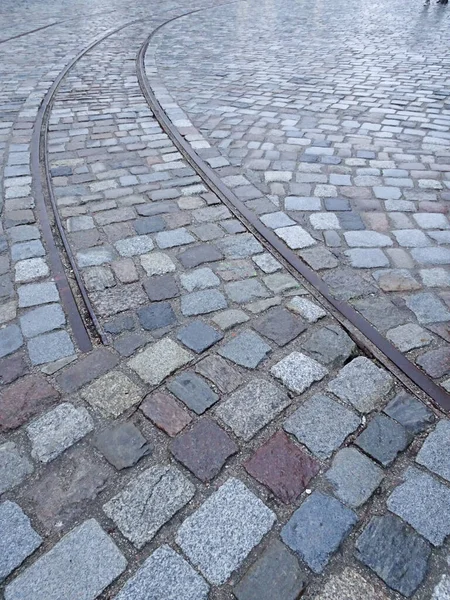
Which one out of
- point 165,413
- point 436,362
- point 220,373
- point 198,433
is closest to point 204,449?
point 198,433

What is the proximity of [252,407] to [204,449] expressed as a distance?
0.32 meters

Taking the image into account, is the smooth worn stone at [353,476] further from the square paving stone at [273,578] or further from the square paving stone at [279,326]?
the square paving stone at [279,326]

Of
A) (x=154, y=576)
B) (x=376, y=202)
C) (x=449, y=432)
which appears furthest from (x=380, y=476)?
(x=376, y=202)

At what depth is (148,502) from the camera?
6.21 feet

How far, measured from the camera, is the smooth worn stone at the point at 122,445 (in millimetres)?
2045

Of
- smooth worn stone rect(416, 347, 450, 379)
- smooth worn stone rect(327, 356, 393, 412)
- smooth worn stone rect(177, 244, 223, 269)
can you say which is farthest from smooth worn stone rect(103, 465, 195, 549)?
smooth worn stone rect(177, 244, 223, 269)

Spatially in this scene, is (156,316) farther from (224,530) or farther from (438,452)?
(438,452)

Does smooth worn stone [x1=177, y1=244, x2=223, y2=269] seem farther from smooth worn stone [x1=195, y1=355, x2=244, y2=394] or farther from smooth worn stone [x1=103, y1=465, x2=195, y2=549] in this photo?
smooth worn stone [x1=103, y1=465, x2=195, y2=549]

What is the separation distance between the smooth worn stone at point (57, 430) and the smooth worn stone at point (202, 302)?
0.86m

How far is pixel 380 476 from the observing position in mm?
1996

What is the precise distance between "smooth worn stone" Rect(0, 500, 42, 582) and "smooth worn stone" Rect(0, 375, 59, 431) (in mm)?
419

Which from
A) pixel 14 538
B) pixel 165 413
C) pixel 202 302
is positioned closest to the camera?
pixel 14 538

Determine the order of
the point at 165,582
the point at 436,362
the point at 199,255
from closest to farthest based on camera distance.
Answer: the point at 165,582, the point at 436,362, the point at 199,255

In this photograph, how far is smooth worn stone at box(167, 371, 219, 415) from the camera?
2289mm
